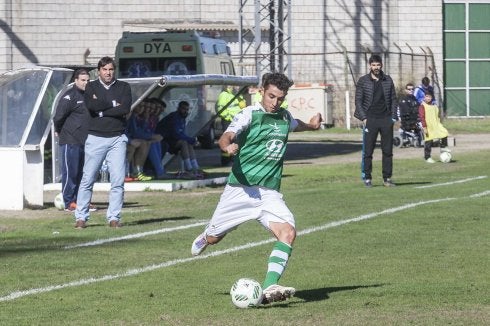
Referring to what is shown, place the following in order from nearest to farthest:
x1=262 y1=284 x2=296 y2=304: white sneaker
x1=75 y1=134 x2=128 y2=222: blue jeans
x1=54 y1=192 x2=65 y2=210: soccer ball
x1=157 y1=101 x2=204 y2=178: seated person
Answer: x1=262 y1=284 x2=296 y2=304: white sneaker → x1=75 y1=134 x2=128 y2=222: blue jeans → x1=54 y1=192 x2=65 y2=210: soccer ball → x1=157 y1=101 x2=204 y2=178: seated person

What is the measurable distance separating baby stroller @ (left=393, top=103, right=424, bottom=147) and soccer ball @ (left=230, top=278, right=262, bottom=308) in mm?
26871

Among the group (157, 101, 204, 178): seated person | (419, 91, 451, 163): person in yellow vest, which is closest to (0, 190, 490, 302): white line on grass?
(157, 101, 204, 178): seated person

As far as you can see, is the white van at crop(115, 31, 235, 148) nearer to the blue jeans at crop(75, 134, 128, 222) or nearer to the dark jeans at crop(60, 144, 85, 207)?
the dark jeans at crop(60, 144, 85, 207)

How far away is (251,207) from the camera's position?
414 inches

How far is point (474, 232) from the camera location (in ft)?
49.1

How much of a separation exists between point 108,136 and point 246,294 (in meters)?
6.86

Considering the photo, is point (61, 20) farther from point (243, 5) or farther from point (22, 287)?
point (22, 287)

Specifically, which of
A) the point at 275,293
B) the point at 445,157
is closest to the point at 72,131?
the point at 275,293

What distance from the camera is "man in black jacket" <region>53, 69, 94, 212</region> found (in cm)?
1886

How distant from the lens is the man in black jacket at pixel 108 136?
1622 centimetres

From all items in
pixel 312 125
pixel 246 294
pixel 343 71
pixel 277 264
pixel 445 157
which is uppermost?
pixel 343 71

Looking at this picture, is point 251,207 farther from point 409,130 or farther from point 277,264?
point 409,130

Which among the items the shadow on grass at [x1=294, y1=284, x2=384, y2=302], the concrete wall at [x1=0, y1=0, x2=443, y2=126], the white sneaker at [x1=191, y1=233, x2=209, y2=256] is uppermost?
the concrete wall at [x1=0, y1=0, x2=443, y2=126]

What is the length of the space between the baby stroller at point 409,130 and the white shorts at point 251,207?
26.0 m
